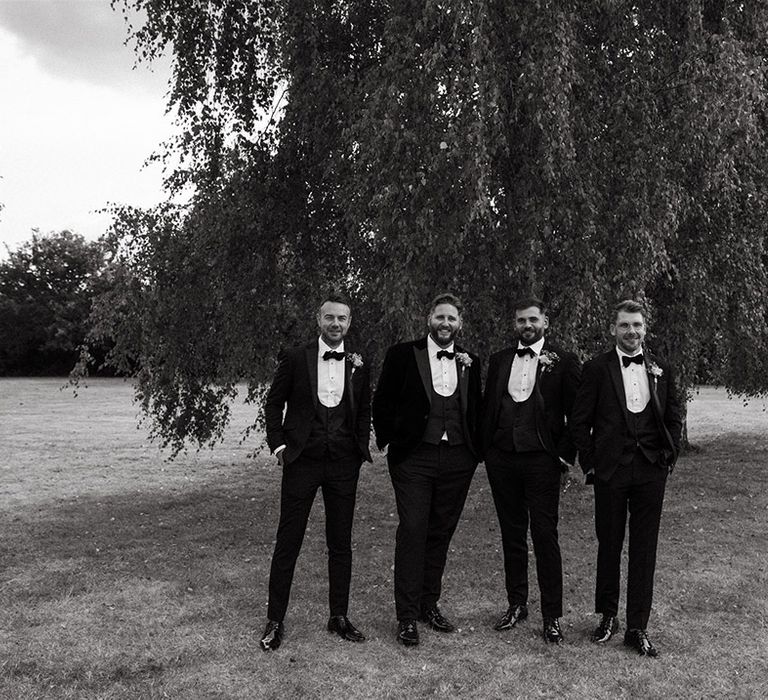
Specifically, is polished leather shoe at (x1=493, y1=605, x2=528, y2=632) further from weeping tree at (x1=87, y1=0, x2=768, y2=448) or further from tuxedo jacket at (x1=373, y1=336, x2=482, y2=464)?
weeping tree at (x1=87, y1=0, x2=768, y2=448)

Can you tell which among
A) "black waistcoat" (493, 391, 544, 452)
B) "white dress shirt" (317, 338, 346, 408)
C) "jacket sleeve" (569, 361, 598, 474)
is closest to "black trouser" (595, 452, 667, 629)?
"jacket sleeve" (569, 361, 598, 474)

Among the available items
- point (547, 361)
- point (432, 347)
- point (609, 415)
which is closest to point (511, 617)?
point (609, 415)

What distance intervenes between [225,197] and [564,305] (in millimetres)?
4176

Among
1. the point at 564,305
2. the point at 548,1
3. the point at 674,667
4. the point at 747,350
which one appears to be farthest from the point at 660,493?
the point at 747,350

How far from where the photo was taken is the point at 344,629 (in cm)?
544

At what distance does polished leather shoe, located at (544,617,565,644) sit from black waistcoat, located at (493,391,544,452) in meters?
1.23

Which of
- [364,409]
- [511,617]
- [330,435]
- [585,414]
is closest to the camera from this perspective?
[585,414]

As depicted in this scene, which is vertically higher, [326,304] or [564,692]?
[326,304]

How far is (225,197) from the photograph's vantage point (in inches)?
344

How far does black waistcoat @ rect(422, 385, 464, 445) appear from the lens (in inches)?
208

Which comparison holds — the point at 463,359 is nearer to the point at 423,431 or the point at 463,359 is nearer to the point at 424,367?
the point at 424,367

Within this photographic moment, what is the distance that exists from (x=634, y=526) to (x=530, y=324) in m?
1.56

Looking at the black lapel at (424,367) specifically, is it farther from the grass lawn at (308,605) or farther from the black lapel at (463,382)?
the grass lawn at (308,605)

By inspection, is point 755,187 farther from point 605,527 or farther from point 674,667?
point 674,667
